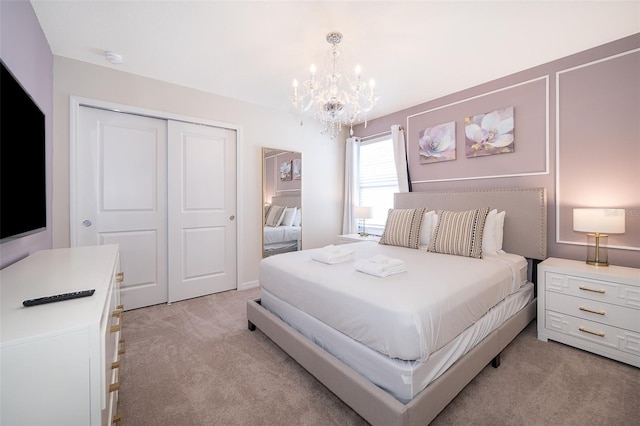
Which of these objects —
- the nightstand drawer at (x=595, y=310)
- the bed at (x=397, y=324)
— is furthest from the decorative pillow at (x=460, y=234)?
the nightstand drawer at (x=595, y=310)

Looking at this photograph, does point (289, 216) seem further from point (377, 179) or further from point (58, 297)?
point (58, 297)

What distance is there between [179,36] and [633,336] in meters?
4.17

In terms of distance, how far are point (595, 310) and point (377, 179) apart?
2.94m

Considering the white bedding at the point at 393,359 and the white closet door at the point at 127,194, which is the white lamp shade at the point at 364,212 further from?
the white closet door at the point at 127,194

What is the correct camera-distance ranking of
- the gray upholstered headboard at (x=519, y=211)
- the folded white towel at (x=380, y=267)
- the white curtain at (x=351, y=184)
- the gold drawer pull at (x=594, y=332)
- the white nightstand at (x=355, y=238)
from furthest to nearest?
the white curtain at (x=351, y=184)
the white nightstand at (x=355, y=238)
the gray upholstered headboard at (x=519, y=211)
the gold drawer pull at (x=594, y=332)
the folded white towel at (x=380, y=267)

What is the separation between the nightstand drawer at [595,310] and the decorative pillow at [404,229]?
1229 mm

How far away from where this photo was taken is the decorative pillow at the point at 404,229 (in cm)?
306

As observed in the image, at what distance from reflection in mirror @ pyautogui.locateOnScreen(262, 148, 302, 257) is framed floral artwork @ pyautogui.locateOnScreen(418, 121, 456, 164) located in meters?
1.81

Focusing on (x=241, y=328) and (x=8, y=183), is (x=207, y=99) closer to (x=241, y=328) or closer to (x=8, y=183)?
(x=8, y=183)

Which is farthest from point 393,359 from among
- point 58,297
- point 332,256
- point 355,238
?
point 355,238

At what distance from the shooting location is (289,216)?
4.15 metres

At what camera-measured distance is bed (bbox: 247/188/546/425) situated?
129cm

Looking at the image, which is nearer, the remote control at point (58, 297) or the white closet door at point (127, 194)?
the remote control at point (58, 297)

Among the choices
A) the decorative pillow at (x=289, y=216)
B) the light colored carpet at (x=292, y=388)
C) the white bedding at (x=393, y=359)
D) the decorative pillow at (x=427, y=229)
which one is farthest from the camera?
the decorative pillow at (x=289, y=216)
